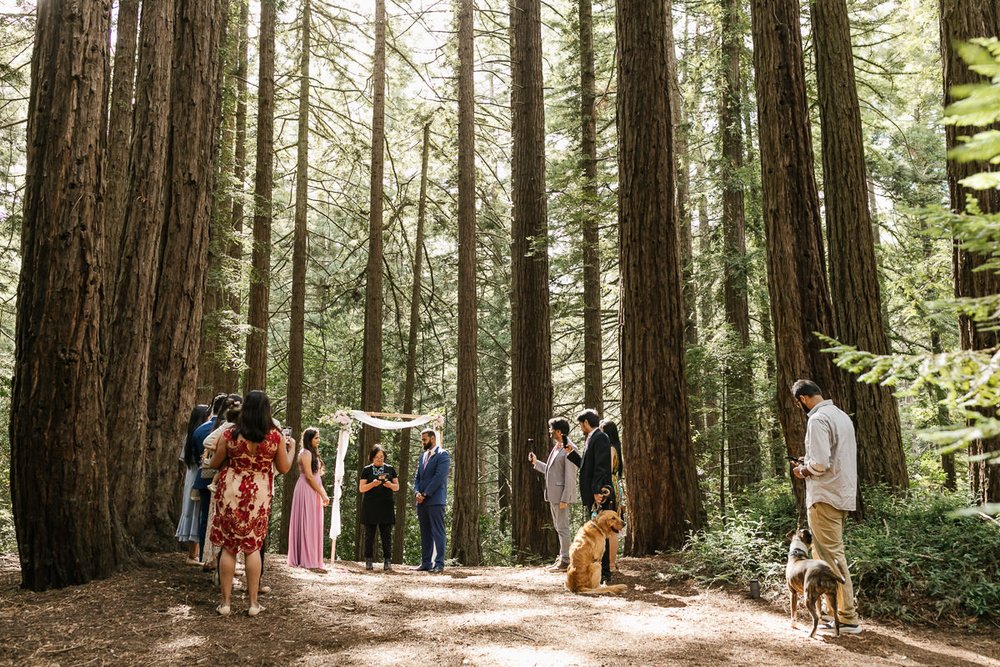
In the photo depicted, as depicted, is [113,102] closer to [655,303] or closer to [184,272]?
[184,272]

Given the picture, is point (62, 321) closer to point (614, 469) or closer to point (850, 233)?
A: point (614, 469)

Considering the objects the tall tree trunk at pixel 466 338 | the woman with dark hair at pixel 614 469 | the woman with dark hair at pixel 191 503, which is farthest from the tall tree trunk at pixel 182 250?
the tall tree trunk at pixel 466 338

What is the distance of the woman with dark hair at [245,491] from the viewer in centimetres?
589

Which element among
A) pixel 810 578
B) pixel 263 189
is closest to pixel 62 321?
pixel 810 578

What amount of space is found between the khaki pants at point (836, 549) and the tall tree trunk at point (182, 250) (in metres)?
7.26

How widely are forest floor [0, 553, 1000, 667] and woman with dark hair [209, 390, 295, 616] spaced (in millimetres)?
397

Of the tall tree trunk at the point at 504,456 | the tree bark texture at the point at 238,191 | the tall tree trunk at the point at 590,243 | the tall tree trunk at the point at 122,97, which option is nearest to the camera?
the tall tree trunk at the point at 122,97

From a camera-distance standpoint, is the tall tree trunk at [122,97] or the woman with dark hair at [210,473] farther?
the tall tree trunk at [122,97]

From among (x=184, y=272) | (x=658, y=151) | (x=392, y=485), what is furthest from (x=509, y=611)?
(x=658, y=151)

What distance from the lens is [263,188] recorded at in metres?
13.7

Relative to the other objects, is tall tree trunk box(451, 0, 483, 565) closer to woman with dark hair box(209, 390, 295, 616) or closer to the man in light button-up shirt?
woman with dark hair box(209, 390, 295, 616)

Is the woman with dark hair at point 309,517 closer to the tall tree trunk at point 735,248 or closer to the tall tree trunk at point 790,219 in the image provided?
the tall tree trunk at point 790,219

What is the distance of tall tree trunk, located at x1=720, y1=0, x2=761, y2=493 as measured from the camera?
1331 cm

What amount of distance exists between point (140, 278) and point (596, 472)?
233 inches
